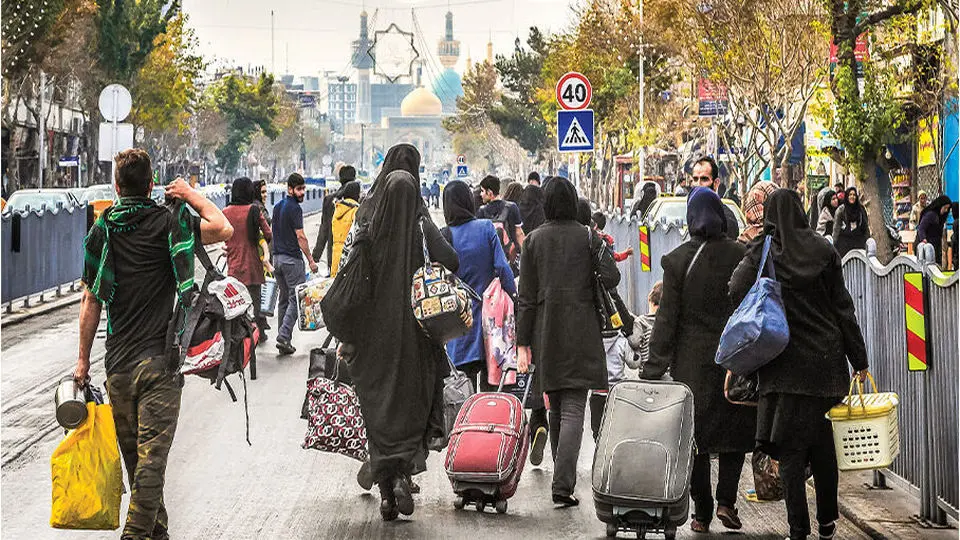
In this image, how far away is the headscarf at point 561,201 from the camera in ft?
28.2

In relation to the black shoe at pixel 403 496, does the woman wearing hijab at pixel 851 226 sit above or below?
above

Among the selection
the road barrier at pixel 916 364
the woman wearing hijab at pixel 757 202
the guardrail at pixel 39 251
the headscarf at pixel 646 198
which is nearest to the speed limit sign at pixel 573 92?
the guardrail at pixel 39 251

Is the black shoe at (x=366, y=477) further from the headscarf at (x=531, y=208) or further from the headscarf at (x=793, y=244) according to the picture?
the headscarf at (x=531, y=208)

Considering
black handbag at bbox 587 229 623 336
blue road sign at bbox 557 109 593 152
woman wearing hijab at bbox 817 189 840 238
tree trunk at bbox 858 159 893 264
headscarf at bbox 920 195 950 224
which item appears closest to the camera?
black handbag at bbox 587 229 623 336

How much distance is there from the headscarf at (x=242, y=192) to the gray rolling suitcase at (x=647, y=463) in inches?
341

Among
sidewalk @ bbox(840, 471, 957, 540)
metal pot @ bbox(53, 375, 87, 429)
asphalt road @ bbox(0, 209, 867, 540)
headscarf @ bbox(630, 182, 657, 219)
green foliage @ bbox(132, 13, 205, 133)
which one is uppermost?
green foliage @ bbox(132, 13, 205, 133)

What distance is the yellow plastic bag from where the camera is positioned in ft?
21.5

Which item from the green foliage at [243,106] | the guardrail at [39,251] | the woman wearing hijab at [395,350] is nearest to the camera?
the woman wearing hijab at [395,350]

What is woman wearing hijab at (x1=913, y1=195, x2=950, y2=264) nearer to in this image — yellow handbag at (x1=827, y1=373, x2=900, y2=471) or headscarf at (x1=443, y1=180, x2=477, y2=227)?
headscarf at (x1=443, y1=180, x2=477, y2=227)

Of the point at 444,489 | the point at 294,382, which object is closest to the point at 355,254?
the point at 444,489

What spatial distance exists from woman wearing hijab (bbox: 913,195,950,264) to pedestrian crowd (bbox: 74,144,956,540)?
15484 millimetres

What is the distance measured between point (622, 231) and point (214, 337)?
1581 centimetres

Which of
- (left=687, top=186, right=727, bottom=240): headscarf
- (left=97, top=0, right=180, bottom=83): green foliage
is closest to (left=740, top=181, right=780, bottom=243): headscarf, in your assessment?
(left=687, top=186, right=727, bottom=240): headscarf

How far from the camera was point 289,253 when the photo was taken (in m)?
16.3
